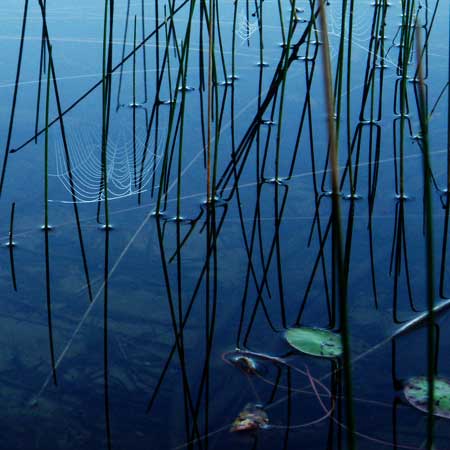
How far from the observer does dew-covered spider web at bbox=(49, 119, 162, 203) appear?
1.55m

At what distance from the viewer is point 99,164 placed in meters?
1.65

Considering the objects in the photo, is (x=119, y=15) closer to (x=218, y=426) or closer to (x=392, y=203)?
(x=392, y=203)

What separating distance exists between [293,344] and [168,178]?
535mm

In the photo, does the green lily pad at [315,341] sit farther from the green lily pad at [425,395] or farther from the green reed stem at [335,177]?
the green reed stem at [335,177]

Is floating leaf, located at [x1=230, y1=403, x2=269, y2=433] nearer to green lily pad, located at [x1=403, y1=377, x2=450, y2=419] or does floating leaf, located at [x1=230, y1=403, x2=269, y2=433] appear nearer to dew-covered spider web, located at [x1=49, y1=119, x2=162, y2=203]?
green lily pad, located at [x1=403, y1=377, x2=450, y2=419]

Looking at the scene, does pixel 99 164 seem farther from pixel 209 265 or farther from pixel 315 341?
pixel 315 341

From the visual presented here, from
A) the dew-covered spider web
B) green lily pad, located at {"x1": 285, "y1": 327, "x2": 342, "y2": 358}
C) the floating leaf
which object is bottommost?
the floating leaf

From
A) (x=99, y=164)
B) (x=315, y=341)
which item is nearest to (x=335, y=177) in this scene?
(x=315, y=341)

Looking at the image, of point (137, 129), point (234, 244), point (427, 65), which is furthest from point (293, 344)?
point (427, 65)

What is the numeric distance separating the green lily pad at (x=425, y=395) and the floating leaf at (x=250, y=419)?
17cm

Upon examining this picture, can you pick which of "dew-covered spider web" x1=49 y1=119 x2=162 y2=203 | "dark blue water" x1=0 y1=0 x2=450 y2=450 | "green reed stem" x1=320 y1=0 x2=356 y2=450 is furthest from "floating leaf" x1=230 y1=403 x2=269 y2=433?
"dew-covered spider web" x1=49 y1=119 x2=162 y2=203

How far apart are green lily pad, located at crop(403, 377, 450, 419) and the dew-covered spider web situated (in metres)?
0.68

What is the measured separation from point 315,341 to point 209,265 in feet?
0.81

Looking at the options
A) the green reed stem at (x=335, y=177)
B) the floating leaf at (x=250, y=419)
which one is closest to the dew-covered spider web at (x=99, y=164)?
the floating leaf at (x=250, y=419)
